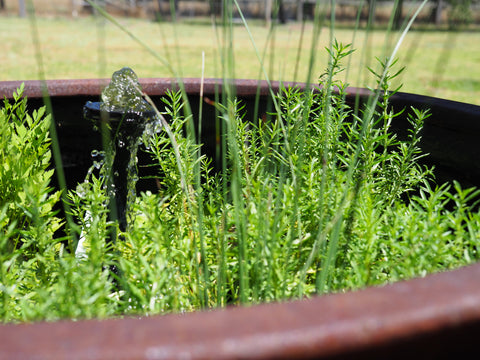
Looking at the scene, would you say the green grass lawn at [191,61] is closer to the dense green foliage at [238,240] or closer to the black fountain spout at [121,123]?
the black fountain spout at [121,123]

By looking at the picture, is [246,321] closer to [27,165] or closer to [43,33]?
[27,165]

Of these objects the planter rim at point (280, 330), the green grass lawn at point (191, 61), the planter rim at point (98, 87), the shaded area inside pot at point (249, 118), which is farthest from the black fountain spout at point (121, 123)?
the green grass lawn at point (191, 61)

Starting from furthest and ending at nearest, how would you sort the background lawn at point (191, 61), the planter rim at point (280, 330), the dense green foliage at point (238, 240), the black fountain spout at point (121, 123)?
the background lawn at point (191, 61) < the black fountain spout at point (121, 123) < the dense green foliage at point (238, 240) < the planter rim at point (280, 330)

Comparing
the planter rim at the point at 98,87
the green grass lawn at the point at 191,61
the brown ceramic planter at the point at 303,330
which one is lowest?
the green grass lawn at the point at 191,61

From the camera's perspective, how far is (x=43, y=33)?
11.6m

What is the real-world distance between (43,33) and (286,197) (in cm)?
1201

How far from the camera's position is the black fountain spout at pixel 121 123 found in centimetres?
142

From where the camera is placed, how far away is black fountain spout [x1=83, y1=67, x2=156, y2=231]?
1423mm

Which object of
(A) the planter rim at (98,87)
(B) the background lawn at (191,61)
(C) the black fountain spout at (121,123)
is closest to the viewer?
(C) the black fountain spout at (121,123)

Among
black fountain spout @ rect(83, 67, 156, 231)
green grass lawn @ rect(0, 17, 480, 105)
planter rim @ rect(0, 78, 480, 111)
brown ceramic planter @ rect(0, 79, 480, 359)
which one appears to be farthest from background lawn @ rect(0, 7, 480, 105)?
brown ceramic planter @ rect(0, 79, 480, 359)

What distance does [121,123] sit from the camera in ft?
4.73

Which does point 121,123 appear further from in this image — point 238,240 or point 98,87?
point 238,240

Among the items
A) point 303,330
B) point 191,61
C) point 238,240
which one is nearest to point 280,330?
point 303,330

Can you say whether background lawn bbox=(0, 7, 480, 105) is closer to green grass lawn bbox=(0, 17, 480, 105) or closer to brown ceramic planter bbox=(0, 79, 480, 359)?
green grass lawn bbox=(0, 17, 480, 105)
